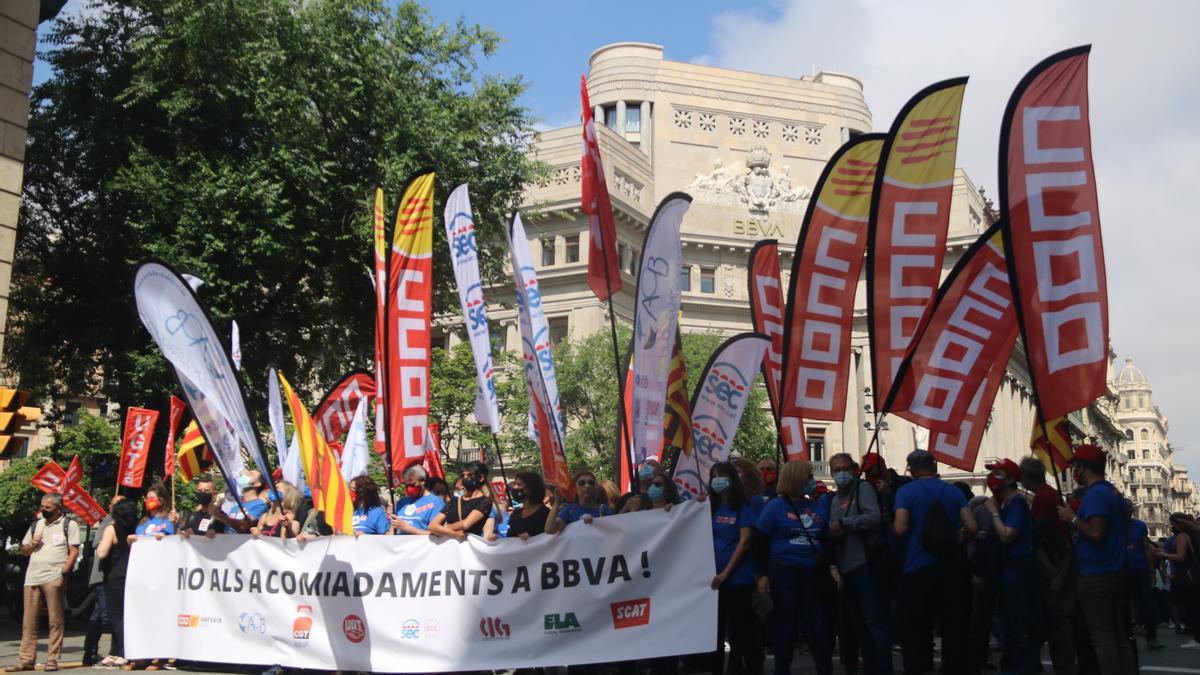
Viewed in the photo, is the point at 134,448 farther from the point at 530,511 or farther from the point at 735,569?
the point at 735,569

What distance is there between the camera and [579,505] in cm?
1097

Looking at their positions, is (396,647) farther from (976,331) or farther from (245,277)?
(245,277)

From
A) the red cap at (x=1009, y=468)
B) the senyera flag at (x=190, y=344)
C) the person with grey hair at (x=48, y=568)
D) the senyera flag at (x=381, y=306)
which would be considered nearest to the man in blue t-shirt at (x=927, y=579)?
the red cap at (x=1009, y=468)

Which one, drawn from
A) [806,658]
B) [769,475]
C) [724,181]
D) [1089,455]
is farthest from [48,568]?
[724,181]

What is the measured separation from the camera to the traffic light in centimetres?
1254

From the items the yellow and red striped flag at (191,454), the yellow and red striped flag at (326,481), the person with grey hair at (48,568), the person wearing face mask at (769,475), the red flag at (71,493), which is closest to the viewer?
the yellow and red striped flag at (326,481)

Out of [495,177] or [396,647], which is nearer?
[396,647]

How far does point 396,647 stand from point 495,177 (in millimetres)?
16694

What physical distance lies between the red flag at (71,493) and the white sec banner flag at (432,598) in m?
4.88

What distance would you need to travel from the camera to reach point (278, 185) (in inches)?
894

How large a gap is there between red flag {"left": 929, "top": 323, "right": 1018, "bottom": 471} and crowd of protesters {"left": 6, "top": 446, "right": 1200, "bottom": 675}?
0.47m

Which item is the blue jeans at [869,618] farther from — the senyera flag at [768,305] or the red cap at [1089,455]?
the senyera flag at [768,305]

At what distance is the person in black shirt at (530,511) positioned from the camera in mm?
10320

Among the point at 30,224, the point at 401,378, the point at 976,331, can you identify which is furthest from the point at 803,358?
the point at 30,224
